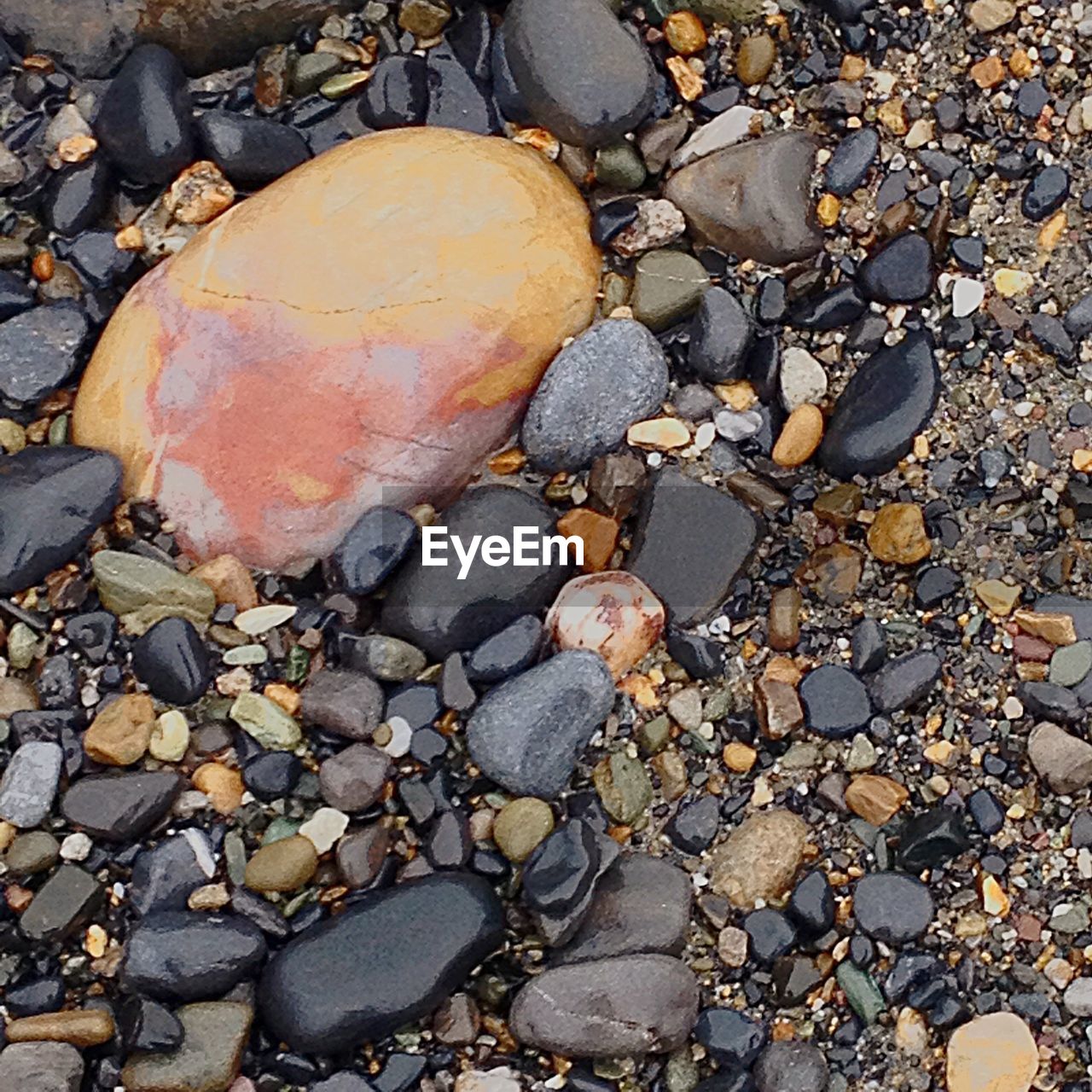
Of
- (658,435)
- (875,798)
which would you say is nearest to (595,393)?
(658,435)

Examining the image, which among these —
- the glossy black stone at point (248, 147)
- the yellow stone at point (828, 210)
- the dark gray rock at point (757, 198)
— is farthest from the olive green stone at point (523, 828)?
the glossy black stone at point (248, 147)

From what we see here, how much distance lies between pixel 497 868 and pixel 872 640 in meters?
0.97

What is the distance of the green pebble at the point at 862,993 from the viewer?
2.78 metres

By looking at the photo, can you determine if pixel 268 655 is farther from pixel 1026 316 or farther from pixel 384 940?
pixel 1026 316

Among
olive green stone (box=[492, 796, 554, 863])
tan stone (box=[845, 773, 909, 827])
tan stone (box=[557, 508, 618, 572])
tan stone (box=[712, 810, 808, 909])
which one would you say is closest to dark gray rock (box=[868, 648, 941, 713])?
tan stone (box=[845, 773, 909, 827])

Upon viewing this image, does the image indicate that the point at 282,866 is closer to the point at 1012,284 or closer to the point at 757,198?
the point at 757,198

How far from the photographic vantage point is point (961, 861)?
287 centimetres

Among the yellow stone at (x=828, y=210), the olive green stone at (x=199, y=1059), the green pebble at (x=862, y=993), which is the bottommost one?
the green pebble at (x=862, y=993)

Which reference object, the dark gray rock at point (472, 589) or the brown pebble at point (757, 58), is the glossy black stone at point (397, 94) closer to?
the brown pebble at point (757, 58)

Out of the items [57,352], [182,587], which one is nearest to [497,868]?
[182,587]

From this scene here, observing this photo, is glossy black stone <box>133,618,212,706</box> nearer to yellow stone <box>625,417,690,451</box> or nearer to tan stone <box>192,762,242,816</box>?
tan stone <box>192,762,242,816</box>

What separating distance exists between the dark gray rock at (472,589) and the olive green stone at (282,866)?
1.67 feet

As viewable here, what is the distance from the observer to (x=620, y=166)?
3.28 metres

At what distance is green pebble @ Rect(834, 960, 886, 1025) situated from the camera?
278cm
